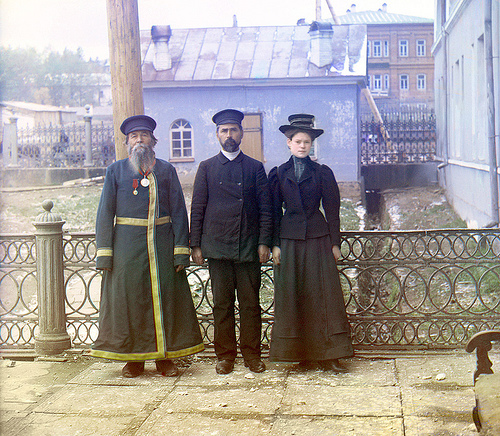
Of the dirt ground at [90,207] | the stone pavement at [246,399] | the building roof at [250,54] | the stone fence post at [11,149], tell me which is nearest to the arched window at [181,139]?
the dirt ground at [90,207]

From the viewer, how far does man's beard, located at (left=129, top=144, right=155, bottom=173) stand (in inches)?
172

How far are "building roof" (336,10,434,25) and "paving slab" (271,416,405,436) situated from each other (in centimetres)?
5016

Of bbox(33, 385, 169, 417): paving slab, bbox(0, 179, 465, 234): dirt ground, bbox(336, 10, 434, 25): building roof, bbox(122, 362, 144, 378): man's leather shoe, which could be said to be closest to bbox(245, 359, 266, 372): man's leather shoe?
bbox(33, 385, 169, 417): paving slab

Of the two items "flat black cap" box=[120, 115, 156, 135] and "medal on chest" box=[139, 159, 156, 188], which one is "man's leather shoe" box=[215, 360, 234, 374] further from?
"flat black cap" box=[120, 115, 156, 135]

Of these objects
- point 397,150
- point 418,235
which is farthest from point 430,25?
point 418,235

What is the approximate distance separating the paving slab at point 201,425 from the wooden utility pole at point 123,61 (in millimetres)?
2281

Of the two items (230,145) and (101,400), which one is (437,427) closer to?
(101,400)

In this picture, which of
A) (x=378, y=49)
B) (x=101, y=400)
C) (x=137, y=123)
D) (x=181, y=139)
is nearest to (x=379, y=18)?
(x=378, y=49)

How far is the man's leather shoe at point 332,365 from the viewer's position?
4387mm

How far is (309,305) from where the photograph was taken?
440 cm

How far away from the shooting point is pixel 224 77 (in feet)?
63.0

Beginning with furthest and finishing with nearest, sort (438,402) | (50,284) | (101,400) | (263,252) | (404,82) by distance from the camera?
(404,82), (50,284), (263,252), (101,400), (438,402)

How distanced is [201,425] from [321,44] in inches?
680

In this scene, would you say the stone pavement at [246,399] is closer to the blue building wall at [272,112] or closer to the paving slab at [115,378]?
the paving slab at [115,378]
